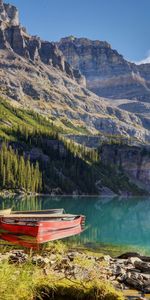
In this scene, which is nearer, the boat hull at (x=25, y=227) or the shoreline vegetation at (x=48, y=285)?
the shoreline vegetation at (x=48, y=285)

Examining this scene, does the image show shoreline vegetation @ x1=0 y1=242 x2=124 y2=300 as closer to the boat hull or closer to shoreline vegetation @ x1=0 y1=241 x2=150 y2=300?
shoreline vegetation @ x1=0 y1=241 x2=150 y2=300

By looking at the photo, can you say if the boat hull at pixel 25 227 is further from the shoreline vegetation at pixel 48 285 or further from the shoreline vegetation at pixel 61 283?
the shoreline vegetation at pixel 48 285

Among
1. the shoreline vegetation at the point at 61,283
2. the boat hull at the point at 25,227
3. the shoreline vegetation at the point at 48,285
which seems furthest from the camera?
the boat hull at the point at 25,227

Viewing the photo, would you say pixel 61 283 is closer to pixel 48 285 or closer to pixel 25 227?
pixel 48 285

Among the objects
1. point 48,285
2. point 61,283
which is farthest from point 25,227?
point 48,285

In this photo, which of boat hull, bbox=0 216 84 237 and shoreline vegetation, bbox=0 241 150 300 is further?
boat hull, bbox=0 216 84 237

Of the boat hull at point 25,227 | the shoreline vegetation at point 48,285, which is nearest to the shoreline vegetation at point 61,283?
the shoreline vegetation at point 48,285

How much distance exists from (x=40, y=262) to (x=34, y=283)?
745cm

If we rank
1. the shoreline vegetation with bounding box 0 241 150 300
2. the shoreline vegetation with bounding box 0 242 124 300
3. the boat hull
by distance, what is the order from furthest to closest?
the boat hull < the shoreline vegetation with bounding box 0 241 150 300 < the shoreline vegetation with bounding box 0 242 124 300

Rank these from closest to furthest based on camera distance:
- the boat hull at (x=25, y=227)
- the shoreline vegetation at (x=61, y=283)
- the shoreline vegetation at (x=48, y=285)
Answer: the shoreline vegetation at (x=48, y=285), the shoreline vegetation at (x=61, y=283), the boat hull at (x=25, y=227)

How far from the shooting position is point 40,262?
1945 cm

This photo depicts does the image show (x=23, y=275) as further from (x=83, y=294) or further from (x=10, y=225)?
(x=10, y=225)

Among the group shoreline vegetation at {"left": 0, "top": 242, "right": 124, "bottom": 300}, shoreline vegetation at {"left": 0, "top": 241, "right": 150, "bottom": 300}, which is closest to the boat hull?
shoreline vegetation at {"left": 0, "top": 241, "right": 150, "bottom": 300}

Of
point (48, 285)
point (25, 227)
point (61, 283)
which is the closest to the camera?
point (48, 285)
